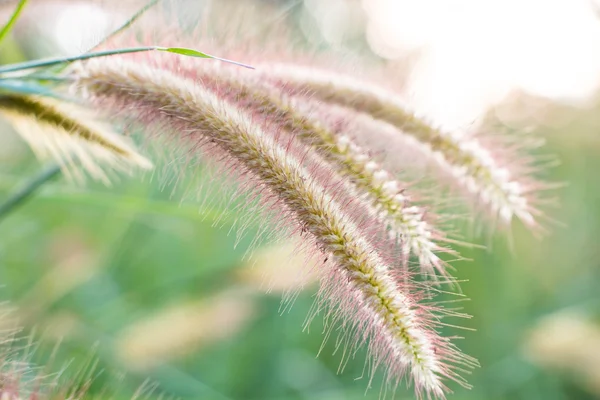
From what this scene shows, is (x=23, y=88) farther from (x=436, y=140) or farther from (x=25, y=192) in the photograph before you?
(x=436, y=140)

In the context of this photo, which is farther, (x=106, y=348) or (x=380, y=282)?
(x=106, y=348)

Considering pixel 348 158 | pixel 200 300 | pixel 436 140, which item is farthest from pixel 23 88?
pixel 200 300

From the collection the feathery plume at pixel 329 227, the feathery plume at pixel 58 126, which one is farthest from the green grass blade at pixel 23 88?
the feathery plume at pixel 329 227

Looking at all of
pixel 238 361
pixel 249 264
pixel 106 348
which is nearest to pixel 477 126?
pixel 249 264

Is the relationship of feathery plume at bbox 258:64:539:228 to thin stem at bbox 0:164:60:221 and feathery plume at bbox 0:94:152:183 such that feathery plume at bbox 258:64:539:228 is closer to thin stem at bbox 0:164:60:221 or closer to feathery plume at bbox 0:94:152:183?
feathery plume at bbox 0:94:152:183

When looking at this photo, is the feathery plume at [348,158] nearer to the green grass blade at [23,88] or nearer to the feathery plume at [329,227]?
the feathery plume at [329,227]

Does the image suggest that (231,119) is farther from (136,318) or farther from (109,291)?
(109,291)
